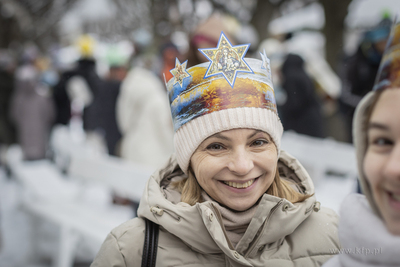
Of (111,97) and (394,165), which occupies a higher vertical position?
(394,165)

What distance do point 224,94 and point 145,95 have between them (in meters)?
3.23

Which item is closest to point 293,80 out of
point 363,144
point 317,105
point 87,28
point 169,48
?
point 317,105

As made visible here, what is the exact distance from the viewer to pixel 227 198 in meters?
1.63

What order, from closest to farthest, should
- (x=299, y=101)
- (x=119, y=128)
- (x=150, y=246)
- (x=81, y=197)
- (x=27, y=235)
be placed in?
1. (x=150, y=246)
2. (x=27, y=235)
3. (x=81, y=197)
4. (x=299, y=101)
5. (x=119, y=128)

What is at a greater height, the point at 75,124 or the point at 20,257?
the point at 20,257

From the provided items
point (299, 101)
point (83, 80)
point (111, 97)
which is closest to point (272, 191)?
point (299, 101)

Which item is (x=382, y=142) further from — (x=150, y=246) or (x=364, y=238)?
(x=150, y=246)

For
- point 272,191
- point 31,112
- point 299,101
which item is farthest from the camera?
point 31,112

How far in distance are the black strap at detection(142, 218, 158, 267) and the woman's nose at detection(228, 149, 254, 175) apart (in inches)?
15.5

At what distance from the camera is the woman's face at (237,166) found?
1602 millimetres

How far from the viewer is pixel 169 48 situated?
518 centimetres

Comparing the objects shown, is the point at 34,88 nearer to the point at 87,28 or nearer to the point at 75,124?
the point at 75,124

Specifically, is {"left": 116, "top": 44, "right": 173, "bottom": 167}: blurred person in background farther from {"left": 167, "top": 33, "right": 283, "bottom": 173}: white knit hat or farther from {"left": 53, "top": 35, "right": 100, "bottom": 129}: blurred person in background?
{"left": 167, "top": 33, "right": 283, "bottom": 173}: white knit hat

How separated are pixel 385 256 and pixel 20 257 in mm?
4486
